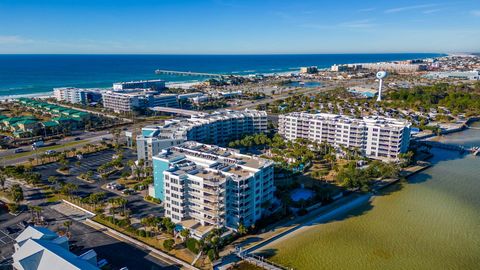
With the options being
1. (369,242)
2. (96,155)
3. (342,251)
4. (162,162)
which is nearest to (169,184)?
(162,162)

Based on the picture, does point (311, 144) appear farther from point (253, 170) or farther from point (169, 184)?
point (169, 184)

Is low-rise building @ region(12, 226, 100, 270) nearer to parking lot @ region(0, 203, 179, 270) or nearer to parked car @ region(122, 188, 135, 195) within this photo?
parking lot @ region(0, 203, 179, 270)

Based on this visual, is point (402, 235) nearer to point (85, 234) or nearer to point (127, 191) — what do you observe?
point (85, 234)

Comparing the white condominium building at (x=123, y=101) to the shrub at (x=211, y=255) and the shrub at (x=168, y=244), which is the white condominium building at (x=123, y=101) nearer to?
the shrub at (x=168, y=244)

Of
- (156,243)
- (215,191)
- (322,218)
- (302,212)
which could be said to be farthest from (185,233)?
(322,218)

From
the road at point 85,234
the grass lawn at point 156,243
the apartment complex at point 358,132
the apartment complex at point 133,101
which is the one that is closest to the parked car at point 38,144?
the road at point 85,234
